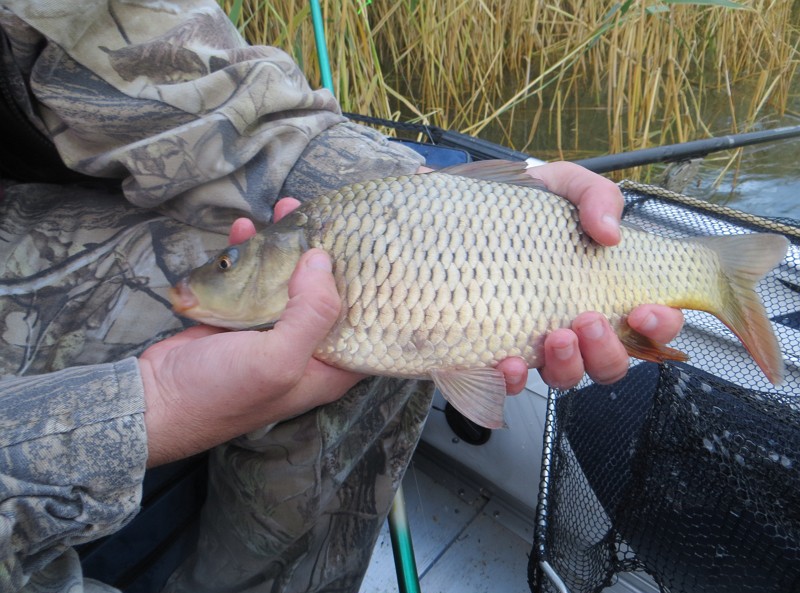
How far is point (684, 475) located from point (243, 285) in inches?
27.6

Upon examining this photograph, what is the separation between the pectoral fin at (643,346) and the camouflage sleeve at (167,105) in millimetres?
504

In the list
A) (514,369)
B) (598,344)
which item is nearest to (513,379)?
(514,369)

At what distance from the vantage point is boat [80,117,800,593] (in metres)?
0.88

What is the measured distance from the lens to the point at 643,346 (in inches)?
37.9

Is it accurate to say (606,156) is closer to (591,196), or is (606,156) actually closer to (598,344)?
(591,196)

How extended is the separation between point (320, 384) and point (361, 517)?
30cm

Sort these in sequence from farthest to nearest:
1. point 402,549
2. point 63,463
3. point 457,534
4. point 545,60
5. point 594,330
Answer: point 545,60
point 457,534
point 402,549
point 594,330
point 63,463

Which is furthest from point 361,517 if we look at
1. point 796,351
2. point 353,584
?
point 796,351

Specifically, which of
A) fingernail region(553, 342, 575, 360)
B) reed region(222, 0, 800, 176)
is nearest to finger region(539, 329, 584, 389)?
fingernail region(553, 342, 575, 360)

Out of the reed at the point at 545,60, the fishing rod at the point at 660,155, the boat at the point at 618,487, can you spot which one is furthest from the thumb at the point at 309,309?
the reed at the point at 545,60

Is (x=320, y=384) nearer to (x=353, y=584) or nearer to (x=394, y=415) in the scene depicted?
(x=394, y=415)

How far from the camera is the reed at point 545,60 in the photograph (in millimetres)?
2275

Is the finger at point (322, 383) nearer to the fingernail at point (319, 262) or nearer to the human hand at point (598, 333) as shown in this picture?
the fingernail at point (319, 262)

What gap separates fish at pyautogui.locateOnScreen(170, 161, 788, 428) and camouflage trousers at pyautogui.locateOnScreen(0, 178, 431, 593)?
0.10 metres
